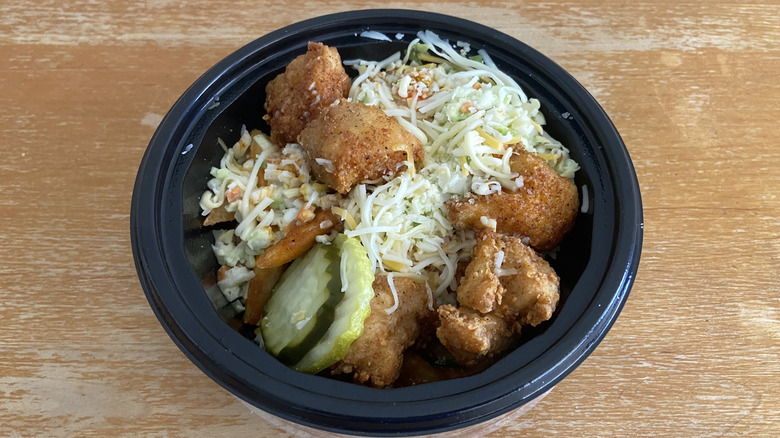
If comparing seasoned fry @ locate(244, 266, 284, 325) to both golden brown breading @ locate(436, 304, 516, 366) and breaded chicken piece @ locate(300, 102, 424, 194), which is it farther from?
golden brown breading @ locate(436, 304, 516, 366)

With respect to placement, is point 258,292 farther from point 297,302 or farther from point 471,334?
point 471,334

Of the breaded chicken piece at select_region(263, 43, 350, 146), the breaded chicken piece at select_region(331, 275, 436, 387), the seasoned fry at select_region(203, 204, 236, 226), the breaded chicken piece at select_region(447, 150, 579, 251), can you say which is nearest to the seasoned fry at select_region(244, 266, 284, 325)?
the seasoned fry at select_region(203, 204, 236, 226)

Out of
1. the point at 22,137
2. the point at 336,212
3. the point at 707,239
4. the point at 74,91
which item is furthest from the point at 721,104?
the point at 22,137

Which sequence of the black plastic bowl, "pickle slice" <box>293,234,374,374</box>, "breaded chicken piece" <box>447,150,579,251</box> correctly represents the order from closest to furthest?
the black plastic bowl → "pickle slice" <box>293,234,374,374</box> → "breaded chicken piece" <box>447,150,579,251</box>

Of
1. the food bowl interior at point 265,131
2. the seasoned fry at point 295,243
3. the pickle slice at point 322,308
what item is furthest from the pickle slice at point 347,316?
the food bowl interior at point 265,131

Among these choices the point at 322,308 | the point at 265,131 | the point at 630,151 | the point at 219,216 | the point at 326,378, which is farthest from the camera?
the point at 630,151

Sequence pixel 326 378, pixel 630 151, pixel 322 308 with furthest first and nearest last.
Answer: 1. pixel 630 151
2. pixel 322 308
3. pixel 326 378

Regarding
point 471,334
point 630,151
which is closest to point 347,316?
point 471,334

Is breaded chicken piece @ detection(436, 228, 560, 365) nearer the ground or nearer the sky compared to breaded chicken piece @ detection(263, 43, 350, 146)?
nearer the ground
